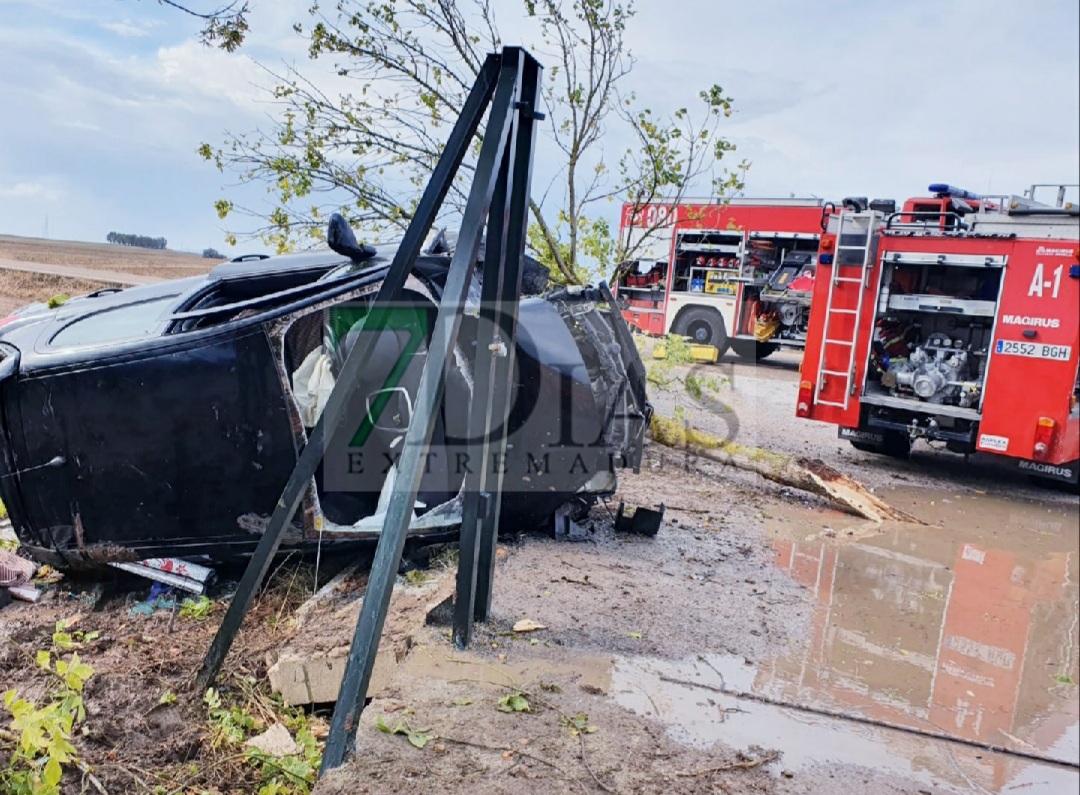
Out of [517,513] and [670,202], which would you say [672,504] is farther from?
[670,202]

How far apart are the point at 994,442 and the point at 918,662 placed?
434 cm

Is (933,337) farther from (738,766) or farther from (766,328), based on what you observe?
(766,328)

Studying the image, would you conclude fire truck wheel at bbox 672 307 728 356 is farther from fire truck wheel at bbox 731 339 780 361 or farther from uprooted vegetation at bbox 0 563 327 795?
uprooted vegetation at bbox 0 563 327 795

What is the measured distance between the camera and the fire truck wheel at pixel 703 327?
16.8 m

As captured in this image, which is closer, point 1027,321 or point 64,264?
point 1027,321

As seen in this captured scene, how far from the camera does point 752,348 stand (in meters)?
17.0

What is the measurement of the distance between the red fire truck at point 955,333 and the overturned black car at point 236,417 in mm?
4716

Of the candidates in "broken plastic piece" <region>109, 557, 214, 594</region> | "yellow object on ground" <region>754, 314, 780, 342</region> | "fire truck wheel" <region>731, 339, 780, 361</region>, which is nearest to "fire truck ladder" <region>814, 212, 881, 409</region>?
"broken plastic piece" <region>109, 557, 214, 594</region>

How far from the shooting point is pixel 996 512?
7434mm

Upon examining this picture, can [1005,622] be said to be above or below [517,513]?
below

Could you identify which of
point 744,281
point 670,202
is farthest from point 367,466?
point 744,281

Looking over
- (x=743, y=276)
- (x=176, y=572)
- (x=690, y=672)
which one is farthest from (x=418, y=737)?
(x=743, y=276)

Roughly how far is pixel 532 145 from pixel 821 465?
191 inches

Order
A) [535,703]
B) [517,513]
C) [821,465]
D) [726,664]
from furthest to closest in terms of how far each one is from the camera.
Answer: [821,465], [517,513], [726,664], [535,703]
